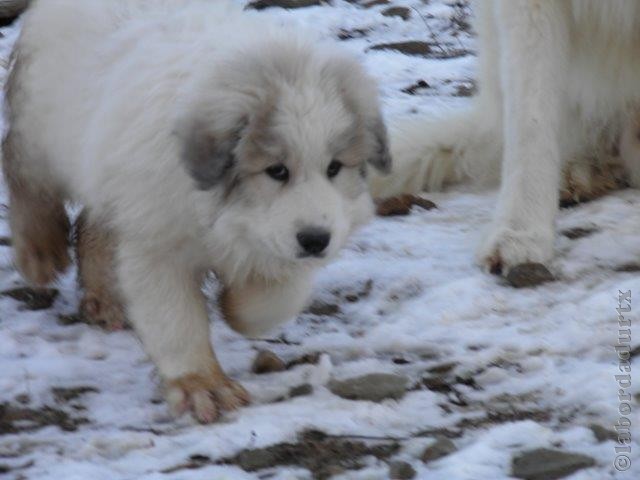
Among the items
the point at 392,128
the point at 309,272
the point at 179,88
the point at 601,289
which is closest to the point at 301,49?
the point at 179,88

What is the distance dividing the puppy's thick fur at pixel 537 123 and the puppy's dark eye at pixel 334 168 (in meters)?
1.13

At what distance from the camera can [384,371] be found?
374 centimetres

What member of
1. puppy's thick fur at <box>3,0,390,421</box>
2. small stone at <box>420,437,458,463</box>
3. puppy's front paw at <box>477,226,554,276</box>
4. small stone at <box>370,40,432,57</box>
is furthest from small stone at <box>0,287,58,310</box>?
small stone at <box>370,40,432,57</box>

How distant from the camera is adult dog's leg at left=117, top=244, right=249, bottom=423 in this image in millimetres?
3576

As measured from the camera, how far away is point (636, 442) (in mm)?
3023

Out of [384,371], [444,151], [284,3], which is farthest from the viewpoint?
[284,3]

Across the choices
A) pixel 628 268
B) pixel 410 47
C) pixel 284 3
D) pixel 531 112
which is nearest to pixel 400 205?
pixel 531 112

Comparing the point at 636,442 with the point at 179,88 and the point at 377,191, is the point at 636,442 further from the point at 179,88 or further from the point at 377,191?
the point at 377,191

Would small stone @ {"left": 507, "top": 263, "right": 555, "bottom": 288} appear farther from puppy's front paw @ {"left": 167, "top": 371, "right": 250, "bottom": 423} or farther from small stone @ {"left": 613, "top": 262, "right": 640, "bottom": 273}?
puppy's front paw @ {"left": 167, "top": 371, "right": 250, "bottom": 423}

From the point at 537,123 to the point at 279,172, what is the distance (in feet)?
5.20

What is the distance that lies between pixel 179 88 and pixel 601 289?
1.44 meters

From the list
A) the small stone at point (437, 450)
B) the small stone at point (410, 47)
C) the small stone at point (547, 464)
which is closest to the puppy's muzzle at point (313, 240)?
the small stone at point (437, 450)

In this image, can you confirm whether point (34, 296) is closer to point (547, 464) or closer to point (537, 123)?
point (537, 123)

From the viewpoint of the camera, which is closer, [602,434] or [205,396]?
[602,434]
